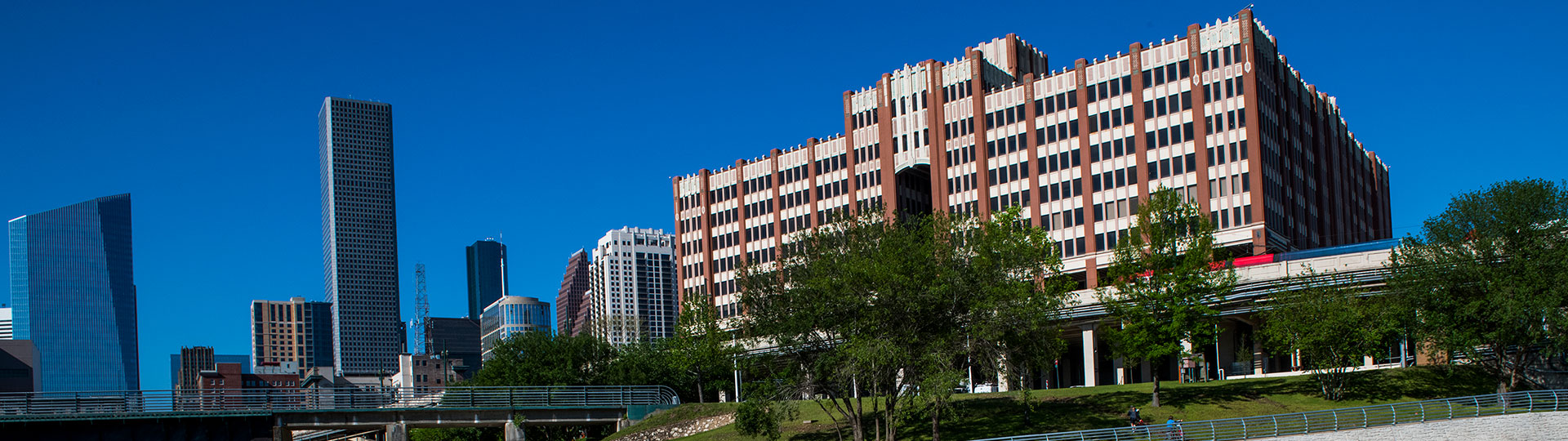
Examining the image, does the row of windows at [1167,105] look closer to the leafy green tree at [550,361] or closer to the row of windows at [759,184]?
the row of windows at [759,184]

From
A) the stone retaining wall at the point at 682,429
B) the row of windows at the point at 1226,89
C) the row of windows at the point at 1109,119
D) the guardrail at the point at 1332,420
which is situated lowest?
the stone retaining wall at the point at 682,429

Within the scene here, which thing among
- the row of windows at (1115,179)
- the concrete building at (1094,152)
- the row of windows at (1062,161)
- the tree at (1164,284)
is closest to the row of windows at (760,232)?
the concrete building at (1094,152)

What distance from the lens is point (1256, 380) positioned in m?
66.6

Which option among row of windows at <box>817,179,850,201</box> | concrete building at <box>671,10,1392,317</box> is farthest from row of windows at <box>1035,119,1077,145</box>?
row of windows at <box>817,179,850,201</box>

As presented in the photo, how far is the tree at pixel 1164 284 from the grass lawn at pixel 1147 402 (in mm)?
1991

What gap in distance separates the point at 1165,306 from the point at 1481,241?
1341 centimetres

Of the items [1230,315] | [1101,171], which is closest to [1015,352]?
[1230,315]

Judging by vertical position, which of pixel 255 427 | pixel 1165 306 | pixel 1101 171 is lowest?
pixel 255 427

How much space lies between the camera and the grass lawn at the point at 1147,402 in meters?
56.8

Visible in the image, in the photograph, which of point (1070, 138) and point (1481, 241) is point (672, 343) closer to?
point (1070, 138)

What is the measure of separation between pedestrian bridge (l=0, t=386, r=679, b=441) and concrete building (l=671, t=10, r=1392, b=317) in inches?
992

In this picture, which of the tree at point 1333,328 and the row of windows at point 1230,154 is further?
the row of windows at point 1230,154

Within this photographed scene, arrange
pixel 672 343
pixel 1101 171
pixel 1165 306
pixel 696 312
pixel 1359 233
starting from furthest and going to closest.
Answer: pixel 1359 233, pixel 1101 171, pixel 672 343, pixel 696 312, pixel 1165 306

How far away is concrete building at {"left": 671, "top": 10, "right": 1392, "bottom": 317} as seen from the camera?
106m
